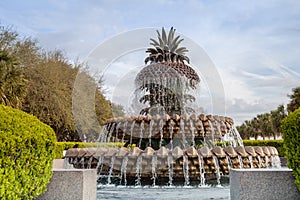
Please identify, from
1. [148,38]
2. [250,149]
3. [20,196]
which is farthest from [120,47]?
[20,196]

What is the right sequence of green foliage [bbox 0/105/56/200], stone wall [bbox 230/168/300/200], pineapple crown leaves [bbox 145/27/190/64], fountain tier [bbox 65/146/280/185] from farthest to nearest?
1. pineapple crown leaves [bbox 145/27/190/64]
2. fountain tier [bbox 65/146/280/185]
3. stone wall [bbox 230/168/300/200]
4. green foliage [bbox 0/105/56/200]

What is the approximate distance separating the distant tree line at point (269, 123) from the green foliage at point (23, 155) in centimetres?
4331

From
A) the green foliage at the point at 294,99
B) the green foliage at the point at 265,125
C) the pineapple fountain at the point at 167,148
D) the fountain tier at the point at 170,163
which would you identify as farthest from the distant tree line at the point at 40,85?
the green foliage at the point at 265,125

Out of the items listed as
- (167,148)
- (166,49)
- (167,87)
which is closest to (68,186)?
(167,148)

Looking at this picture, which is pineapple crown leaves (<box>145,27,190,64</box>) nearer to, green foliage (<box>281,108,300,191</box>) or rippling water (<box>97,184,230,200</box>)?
rippling water (<box>97,184,230,200</box>)

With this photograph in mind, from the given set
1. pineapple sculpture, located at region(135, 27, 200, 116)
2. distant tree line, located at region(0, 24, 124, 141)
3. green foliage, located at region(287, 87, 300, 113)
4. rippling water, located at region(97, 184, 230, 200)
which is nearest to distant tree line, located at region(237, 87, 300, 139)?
green foliage, located at region(287, 87, 300, 113)

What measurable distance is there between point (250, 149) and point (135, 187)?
326 centimetres

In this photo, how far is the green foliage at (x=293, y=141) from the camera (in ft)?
14.8

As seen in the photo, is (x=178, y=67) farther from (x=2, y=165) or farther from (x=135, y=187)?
(x=2, y=165)

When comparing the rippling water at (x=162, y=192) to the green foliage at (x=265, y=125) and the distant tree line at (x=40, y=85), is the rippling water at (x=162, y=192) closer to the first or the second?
the distant tree line at (x=40, y=85)

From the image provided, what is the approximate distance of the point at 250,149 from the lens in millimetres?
8539

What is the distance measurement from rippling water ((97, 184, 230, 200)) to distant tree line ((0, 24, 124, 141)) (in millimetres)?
14766

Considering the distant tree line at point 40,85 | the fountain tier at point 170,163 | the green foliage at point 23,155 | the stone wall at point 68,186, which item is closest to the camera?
the green foliage at point 23,155

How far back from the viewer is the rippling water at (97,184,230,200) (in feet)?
21.1
